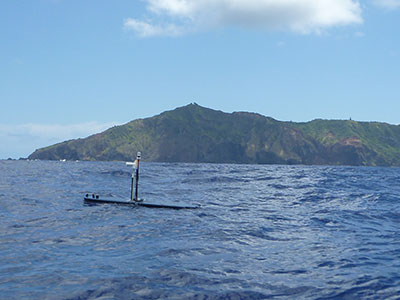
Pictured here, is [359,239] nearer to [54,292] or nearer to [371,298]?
[371,298]

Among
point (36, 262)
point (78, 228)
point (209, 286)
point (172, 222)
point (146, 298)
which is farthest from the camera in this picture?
point (172, 222)

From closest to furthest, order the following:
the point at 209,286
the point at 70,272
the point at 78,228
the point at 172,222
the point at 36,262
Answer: the point at 209,286
the point at 70,272
the point at 36,262
the point at 78,228
the point at 172,222

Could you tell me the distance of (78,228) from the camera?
21.3m

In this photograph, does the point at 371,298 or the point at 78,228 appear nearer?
the point at 371,298

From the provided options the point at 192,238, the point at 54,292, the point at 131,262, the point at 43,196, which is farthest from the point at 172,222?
the point at 43,196

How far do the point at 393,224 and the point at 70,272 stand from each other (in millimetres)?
Result: 21265

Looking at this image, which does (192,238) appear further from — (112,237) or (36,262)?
(36,262)

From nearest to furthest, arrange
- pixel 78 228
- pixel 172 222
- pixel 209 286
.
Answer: pixel 209 286 → pixel 78 228 → pixel 172 222

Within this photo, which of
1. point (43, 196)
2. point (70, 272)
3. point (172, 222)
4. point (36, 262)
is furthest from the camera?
point (43, 196)

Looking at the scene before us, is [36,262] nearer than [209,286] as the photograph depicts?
No

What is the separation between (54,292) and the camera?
11.3 m

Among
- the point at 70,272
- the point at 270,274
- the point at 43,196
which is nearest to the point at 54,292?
the point at 70,272

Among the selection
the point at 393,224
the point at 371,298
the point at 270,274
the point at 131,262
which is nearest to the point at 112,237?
the point at 131,262

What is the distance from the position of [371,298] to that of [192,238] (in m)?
10.1
